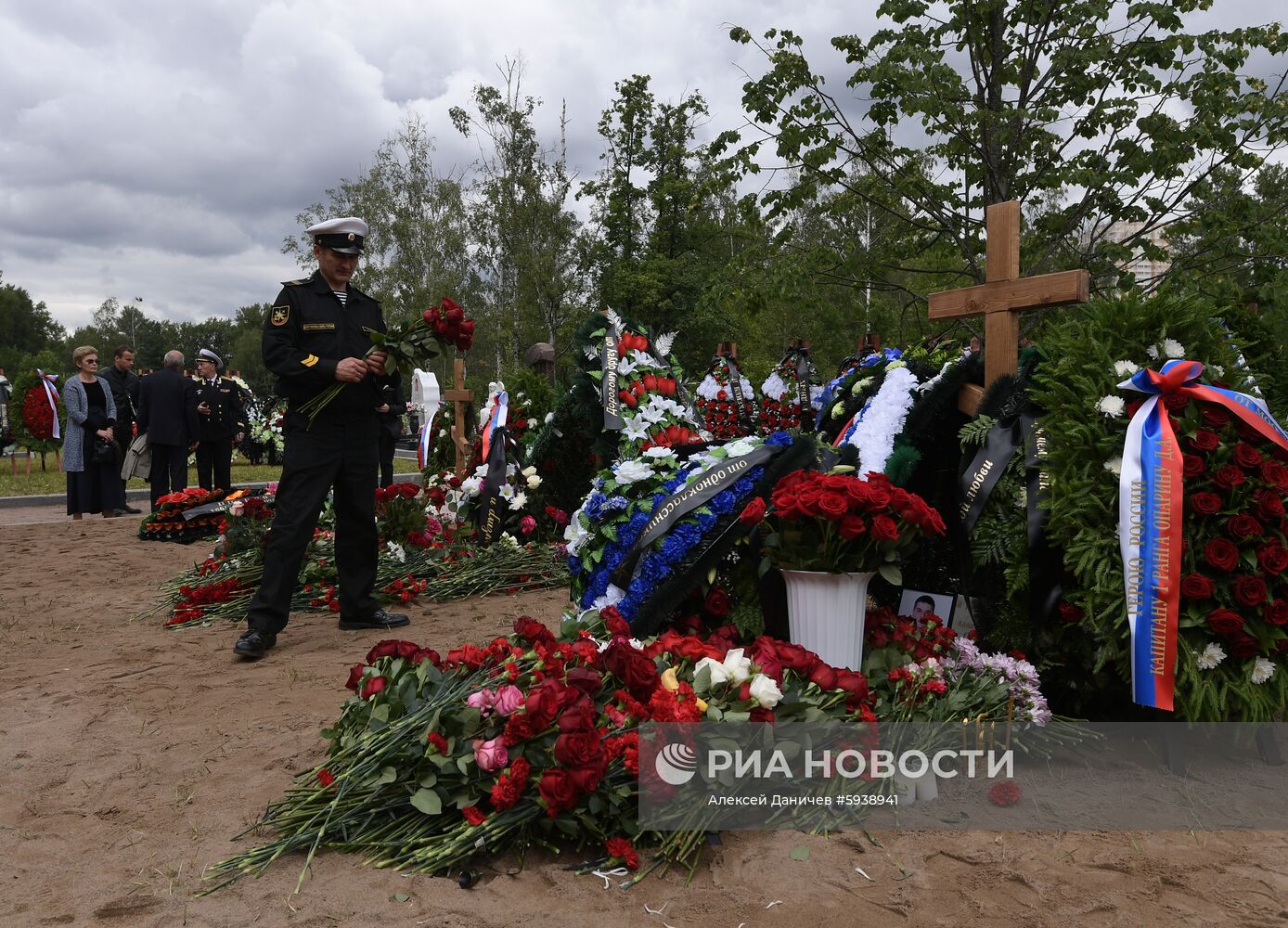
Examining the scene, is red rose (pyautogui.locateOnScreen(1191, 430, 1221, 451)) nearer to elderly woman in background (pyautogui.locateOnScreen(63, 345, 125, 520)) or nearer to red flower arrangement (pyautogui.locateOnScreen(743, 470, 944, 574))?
red flower arrangement (pyautogui.locateOnScreen(743, 470, 944, 574))

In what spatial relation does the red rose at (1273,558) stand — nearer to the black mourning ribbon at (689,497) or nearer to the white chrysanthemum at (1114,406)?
the white chrysanthemum at (1114,406)

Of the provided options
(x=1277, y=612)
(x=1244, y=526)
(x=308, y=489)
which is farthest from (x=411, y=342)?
(x=1277, y=612)

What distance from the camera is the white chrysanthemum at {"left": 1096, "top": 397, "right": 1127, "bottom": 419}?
3.10 m

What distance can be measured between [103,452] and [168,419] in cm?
128

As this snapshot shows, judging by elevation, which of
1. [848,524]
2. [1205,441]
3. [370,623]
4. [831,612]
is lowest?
[370,623]

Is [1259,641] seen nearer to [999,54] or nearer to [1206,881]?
[1206,881]

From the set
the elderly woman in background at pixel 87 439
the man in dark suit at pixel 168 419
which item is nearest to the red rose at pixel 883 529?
the man in dark suit at pixel 168 419

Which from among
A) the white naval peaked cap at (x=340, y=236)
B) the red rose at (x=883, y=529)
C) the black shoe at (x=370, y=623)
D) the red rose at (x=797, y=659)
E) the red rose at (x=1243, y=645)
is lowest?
the black shoe at (x=370, y=623)

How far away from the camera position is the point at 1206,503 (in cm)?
288

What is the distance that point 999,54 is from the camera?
6.96 meters

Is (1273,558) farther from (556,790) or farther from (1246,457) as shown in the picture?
(556,790)

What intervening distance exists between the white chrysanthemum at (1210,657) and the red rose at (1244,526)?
36 centimetres

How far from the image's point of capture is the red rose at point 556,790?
2.39 metres

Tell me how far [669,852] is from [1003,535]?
1739 mm
